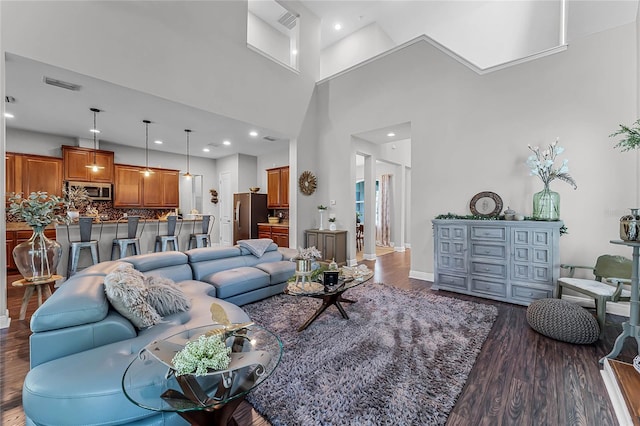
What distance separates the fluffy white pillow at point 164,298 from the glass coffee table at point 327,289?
3.08ft

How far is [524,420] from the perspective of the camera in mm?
1588

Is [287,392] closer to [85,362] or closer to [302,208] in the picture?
[85,362]

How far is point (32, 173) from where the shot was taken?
552 cm

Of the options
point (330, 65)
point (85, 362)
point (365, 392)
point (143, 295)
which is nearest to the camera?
point (85, 362)

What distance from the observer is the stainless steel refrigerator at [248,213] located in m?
7.14

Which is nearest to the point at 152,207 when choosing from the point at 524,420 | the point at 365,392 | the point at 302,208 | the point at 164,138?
the point at 164,138

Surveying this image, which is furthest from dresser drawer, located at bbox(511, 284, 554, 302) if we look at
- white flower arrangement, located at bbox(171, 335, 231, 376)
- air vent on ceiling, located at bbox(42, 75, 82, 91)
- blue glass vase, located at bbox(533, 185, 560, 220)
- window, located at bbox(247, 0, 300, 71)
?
air vent on ceiling, located at bbox(42, 75, 82, 91)

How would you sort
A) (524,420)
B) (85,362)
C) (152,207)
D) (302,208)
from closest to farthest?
(85,362) < (524,420) < (302,208) < (152,207)

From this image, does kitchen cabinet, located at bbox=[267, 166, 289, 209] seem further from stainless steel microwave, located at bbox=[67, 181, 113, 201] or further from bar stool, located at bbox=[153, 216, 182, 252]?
stainless steel microwave, located at bbox=[67, 181, 113, 201]

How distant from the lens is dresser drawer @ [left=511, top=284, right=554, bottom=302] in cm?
332

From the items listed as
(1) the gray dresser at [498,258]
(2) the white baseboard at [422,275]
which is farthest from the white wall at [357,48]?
(2) the white baseboard at [422,275]

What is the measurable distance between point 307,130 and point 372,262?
11.3 feet

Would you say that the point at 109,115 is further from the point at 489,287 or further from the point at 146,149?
the point at 489,287

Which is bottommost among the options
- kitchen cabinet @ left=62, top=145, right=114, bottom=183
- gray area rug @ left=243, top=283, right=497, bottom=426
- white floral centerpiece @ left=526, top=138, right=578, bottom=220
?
gray area rug @ left=243, top=283, right=497, bottom=426
